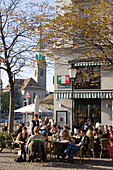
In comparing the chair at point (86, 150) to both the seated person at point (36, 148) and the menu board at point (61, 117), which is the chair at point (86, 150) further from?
the menu board at point (61, 117)

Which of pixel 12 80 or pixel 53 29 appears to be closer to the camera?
pixel 53 29

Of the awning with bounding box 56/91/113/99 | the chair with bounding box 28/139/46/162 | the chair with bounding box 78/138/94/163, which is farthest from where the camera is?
the awning with bounding box 56/91/113/99

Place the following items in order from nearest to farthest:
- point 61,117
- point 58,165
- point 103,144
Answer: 1. point 58,165
2. point 103,144
3. point 61,117

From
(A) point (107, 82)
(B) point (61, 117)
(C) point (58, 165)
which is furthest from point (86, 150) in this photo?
(B) point (61, 117)

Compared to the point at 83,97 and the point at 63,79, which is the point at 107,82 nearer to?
the point at 83,97

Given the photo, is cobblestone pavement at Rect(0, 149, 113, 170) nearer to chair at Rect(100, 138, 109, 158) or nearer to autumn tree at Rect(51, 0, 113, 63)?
chair at Rect(100, 138, 109, 158)

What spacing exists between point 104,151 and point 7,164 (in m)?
4.33

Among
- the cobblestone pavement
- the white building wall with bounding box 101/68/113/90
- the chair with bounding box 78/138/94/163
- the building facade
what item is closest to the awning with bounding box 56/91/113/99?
the building facade

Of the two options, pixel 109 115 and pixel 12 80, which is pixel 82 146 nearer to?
pixel 12 80

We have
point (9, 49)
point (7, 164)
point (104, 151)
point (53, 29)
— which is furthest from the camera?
point (9, 49)

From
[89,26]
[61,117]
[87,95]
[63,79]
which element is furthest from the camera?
[61,117]

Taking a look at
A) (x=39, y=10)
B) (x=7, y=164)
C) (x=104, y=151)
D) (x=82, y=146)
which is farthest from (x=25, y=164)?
(x=39, y=10)

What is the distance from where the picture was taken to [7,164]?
11094 millimetres

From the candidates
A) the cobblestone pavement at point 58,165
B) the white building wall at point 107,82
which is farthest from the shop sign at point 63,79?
the cobblestone pavement at point 58,165
